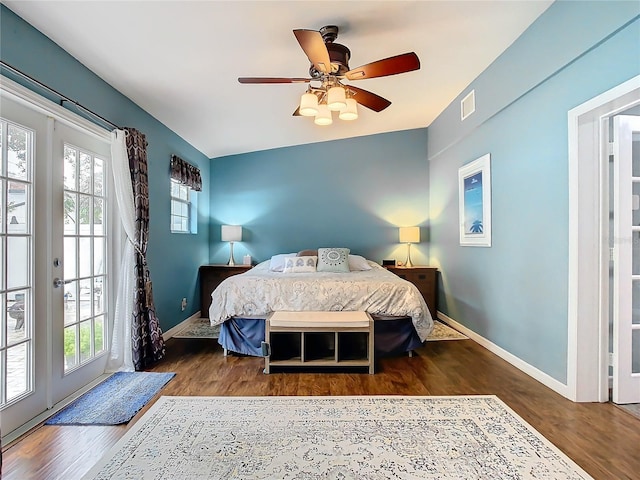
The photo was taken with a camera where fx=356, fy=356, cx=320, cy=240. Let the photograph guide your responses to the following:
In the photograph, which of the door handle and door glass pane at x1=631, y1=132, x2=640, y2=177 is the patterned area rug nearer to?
the door handle

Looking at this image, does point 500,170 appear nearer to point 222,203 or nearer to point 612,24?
point 612,24

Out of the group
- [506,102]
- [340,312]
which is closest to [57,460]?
[340,312]

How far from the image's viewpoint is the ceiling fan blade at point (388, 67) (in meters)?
2.27

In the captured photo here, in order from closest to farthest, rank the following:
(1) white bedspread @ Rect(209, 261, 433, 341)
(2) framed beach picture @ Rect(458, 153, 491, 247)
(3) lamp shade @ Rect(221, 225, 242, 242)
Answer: (1) white bedspread @ Rect(209, 261, 433, 341), (2) framed beach picture @ Rect(458, 153, 491, 247), (3) lamp shade @ Rect(221, 225, 242, 242)

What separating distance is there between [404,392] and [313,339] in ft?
3.50

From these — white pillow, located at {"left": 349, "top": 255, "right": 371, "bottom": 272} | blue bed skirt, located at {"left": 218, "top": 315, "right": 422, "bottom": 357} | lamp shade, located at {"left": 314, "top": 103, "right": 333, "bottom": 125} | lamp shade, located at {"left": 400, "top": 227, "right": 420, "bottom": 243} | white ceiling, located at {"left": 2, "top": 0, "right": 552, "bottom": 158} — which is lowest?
blue bed skirt, located at {"left": 218, "top": 315, "right": 422, "bottom": 357}

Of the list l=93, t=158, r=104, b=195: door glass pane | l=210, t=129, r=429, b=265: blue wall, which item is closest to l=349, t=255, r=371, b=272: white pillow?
l=210, t=129, r=429, b=265: blue wall

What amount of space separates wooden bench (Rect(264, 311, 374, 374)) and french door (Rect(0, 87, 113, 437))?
1.41 meters

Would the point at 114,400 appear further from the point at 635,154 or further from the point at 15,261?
the point at 635,154

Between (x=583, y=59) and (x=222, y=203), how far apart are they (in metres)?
4.65

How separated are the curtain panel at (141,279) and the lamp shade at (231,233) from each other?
204 cm

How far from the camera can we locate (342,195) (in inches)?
217

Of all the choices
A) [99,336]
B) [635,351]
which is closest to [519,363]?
[635,351]

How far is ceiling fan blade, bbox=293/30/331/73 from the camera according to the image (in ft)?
6.60
